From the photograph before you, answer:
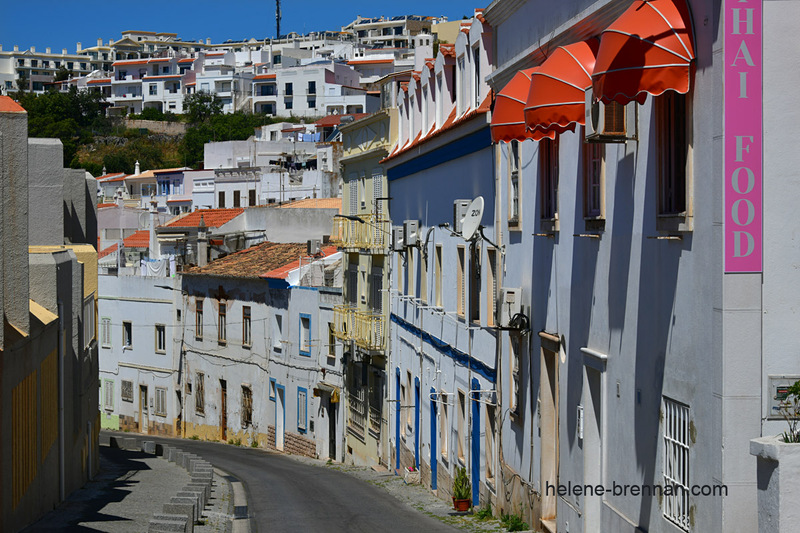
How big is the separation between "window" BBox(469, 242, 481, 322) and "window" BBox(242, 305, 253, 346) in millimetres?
22277

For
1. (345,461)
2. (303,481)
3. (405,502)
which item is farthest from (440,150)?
(345,461)

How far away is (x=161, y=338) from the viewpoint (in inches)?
1908

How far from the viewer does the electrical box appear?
29.9 ft

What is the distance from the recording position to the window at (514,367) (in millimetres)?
16922

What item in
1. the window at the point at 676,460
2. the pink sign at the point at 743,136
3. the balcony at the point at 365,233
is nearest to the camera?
the pink sign at the point at 743,136

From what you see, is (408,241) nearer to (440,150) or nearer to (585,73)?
(440,150)

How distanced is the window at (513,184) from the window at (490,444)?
11.5 feet

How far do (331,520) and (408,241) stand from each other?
25.0 feet

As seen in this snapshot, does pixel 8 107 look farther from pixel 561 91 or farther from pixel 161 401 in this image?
pixel 161 401

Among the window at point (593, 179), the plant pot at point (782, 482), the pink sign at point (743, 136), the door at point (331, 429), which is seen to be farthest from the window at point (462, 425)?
the door at point (331, 429)

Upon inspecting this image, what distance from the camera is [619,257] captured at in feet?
39.1

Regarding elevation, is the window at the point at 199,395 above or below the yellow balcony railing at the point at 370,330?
below

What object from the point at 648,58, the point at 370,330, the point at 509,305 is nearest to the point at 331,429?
the point at 370,330

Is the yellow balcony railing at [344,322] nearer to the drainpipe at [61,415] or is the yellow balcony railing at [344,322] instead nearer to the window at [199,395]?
the window at [199,395]
